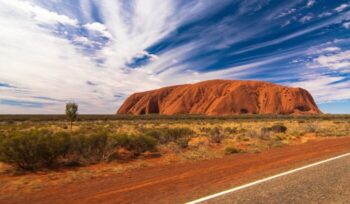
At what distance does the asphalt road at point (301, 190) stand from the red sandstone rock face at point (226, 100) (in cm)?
12057

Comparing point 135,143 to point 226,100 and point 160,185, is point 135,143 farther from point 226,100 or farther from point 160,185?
point 226,100

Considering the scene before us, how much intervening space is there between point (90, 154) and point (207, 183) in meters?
6.99

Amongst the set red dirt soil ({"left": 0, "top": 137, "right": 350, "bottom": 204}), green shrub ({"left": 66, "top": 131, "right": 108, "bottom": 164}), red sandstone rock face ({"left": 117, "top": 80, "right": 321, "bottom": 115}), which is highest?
red sandstone rock face ({"left": 117, "top": 80, "right": 321, "bottom": 115})

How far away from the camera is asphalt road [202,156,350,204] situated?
18.5ft

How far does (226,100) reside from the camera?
13138 cm

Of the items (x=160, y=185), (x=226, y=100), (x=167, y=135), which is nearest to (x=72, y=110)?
(x=167, y=135)

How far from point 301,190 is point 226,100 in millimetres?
126848

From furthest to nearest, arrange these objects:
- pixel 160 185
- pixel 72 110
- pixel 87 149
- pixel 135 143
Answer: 1. pixel 72 110
2. pixel 135 143
3. pixel 87 149
4. pixel 160 185

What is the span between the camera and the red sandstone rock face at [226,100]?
131625 millimetres

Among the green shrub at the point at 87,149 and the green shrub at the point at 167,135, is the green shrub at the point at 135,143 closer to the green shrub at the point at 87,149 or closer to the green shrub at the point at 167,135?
the green shrub at the point at 87,149

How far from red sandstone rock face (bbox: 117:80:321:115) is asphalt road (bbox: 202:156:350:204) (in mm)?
120573

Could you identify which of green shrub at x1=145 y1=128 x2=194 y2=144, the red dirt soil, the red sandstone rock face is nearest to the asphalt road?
the red dirt soil

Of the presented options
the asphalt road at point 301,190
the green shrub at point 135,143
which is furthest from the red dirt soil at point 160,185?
the green shrub at point 135,143

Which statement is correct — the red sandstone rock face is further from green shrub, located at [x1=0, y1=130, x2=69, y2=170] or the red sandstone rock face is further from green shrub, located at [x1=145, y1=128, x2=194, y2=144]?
green shrub, located at [x1=0, y1=130, x2=69, y2=170]
